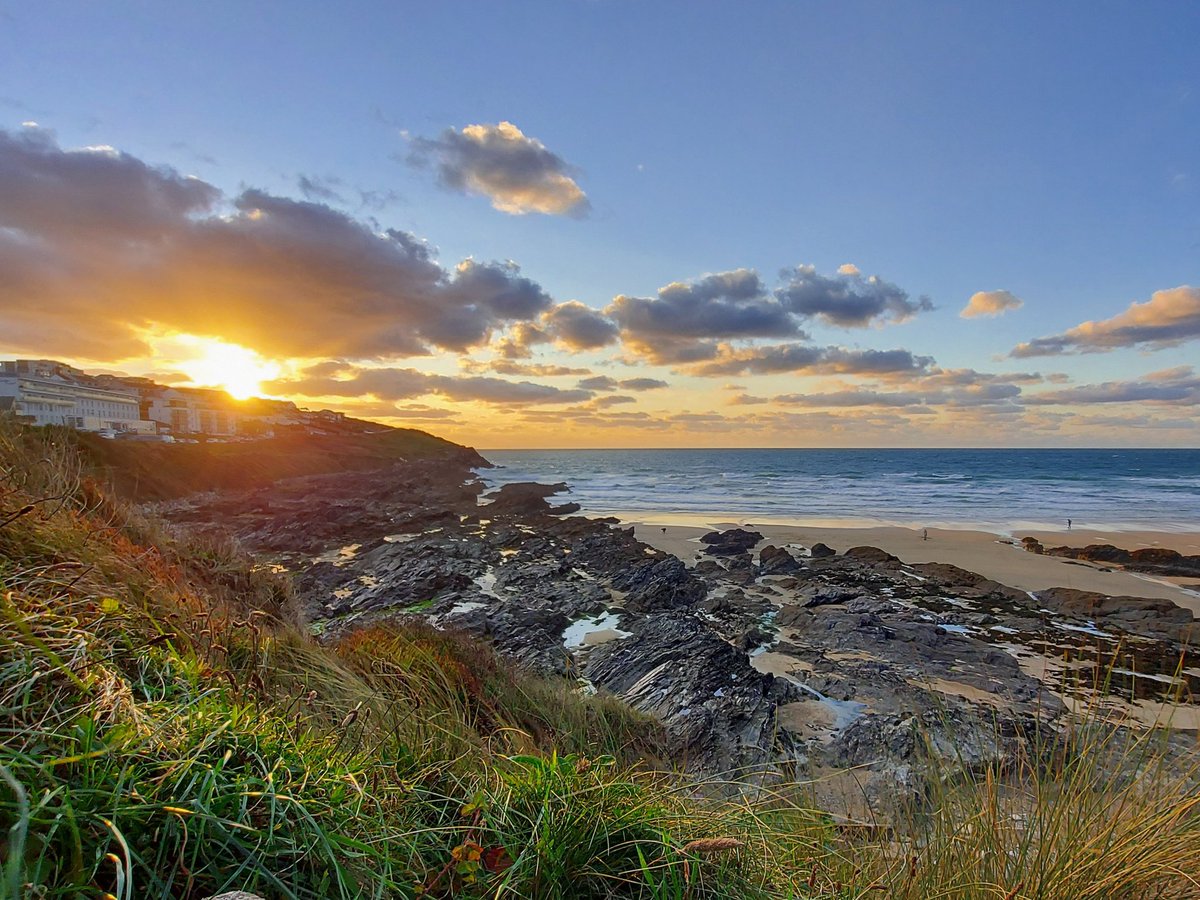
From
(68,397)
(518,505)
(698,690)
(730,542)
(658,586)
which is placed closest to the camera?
(698,690)

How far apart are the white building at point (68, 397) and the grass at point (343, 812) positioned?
5669 centimetres

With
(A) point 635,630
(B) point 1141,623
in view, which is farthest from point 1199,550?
(A) point 635,630

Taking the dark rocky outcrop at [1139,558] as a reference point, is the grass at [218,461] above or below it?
above

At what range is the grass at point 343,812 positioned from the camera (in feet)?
4.61

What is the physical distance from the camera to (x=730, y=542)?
1100 inches

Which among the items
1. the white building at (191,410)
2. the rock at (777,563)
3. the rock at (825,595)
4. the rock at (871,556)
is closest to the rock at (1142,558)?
the rock at (871,556)

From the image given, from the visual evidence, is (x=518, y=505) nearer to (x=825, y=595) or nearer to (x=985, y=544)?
(x=825, y=595)

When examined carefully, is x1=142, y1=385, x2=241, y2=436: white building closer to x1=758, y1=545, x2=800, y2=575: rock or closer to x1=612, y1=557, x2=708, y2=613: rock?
x1=612, y1=557, x2=708, y2=613: rock

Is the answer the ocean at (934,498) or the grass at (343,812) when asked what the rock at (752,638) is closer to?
the grass at (343,812)

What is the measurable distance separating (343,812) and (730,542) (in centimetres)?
2729

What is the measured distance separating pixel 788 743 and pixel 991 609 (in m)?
12.4

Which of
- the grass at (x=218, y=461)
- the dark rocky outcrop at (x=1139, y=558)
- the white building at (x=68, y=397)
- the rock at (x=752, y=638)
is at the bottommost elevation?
the rock at (x=752, y=638)

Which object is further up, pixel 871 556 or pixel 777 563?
pixel 871 556

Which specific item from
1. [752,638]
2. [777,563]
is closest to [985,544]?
[777,563]
